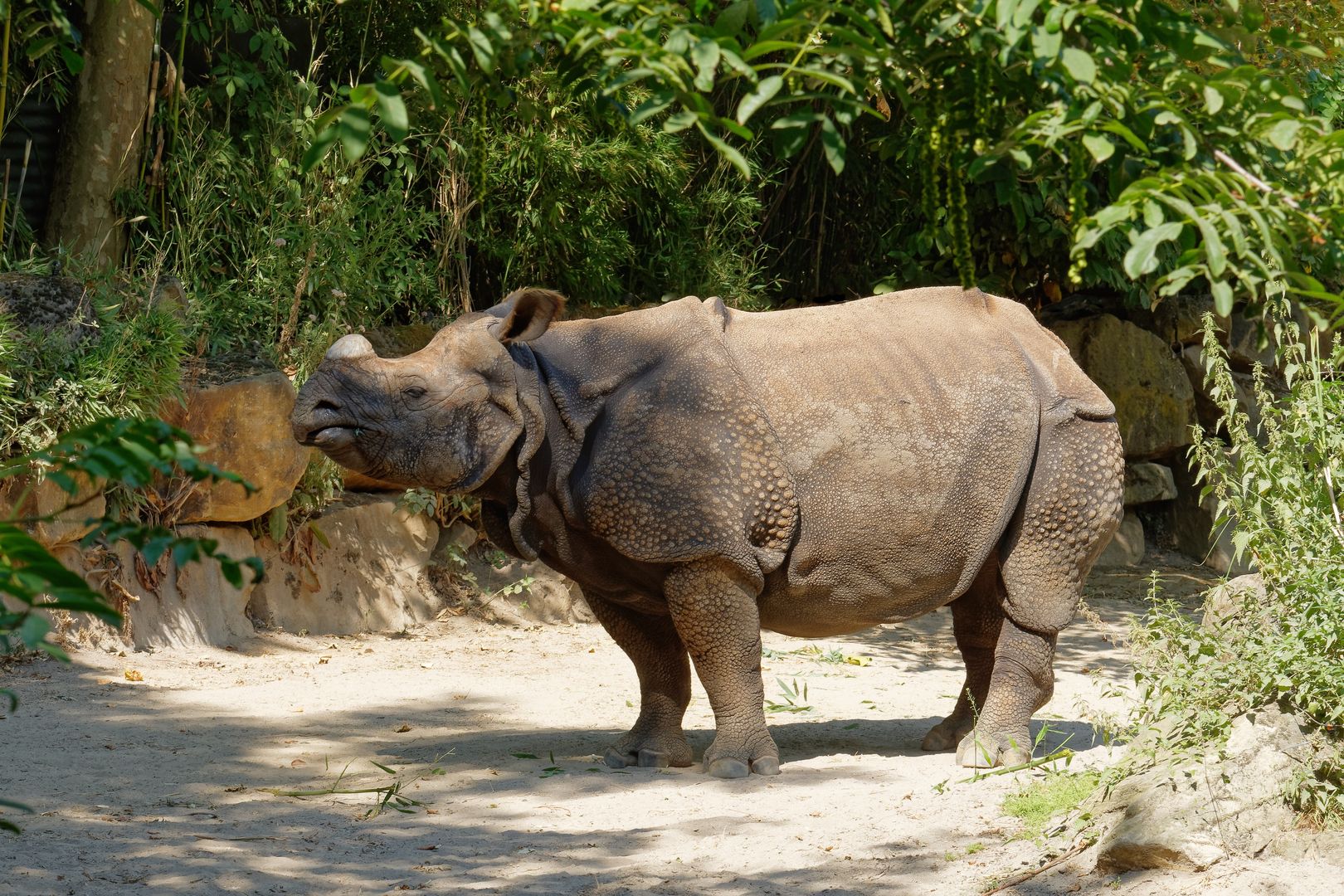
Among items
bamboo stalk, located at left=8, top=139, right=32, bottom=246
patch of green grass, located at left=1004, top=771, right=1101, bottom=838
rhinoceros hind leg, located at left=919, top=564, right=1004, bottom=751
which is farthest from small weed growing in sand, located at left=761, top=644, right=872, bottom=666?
bamboo stalk, located at left=8, top=139, right=32, bottom=246

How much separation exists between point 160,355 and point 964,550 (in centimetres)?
464

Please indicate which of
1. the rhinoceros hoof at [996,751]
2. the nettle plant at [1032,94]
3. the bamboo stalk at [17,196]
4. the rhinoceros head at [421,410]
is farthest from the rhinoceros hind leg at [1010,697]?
the bamboo stalk at [17,196]

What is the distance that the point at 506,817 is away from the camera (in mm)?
5434

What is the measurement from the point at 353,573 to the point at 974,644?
180 inches

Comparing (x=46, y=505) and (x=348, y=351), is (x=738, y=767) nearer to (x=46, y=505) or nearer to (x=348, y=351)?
(x=348, y=351)

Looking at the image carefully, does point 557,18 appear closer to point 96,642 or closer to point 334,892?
point 334,892

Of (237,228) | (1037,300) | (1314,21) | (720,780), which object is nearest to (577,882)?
(720,780)

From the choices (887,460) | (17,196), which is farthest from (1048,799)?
(17,196)

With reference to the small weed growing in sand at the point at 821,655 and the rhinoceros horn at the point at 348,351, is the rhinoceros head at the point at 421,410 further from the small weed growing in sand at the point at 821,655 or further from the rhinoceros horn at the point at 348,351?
the small weed growing in sand at the point at 821,655

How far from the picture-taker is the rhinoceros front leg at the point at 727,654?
5695 mm

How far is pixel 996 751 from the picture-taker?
5.88 meters

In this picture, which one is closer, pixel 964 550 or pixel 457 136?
pixel 964 550

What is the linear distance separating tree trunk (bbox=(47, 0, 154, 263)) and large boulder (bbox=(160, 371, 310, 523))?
1.35 m

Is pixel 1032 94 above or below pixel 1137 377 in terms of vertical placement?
above
